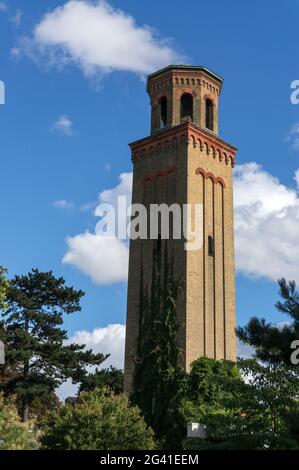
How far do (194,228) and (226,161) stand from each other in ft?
18.7

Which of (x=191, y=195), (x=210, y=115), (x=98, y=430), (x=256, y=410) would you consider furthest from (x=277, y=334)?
(x=210, y=115)

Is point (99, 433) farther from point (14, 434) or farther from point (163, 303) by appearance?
point (163, 303)

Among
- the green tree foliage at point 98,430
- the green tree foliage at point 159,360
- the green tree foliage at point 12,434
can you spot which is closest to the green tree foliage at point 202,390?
the green tree foliage at point 159,360

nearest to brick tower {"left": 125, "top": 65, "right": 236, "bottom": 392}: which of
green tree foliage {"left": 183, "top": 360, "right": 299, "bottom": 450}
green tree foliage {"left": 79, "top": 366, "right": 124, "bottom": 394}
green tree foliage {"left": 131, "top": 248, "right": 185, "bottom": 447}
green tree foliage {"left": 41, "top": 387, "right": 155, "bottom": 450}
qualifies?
green tree foliage {"left": 131, "top": 248, "right": 185, "bottom": 447}

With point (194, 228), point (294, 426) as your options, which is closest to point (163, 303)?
point (194, 228)

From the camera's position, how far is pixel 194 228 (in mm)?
32938

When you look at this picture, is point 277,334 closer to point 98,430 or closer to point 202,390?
point 98,430

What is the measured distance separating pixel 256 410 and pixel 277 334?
9.27 feet

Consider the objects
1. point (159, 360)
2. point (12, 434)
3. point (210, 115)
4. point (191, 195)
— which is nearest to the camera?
point (12, 434)

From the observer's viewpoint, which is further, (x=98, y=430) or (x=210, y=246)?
(x=210, y=246)

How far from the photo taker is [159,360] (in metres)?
29.4

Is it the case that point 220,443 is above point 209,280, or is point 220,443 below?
below

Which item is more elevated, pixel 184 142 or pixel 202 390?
pixel 184 142

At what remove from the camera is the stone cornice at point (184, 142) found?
1356 inches
